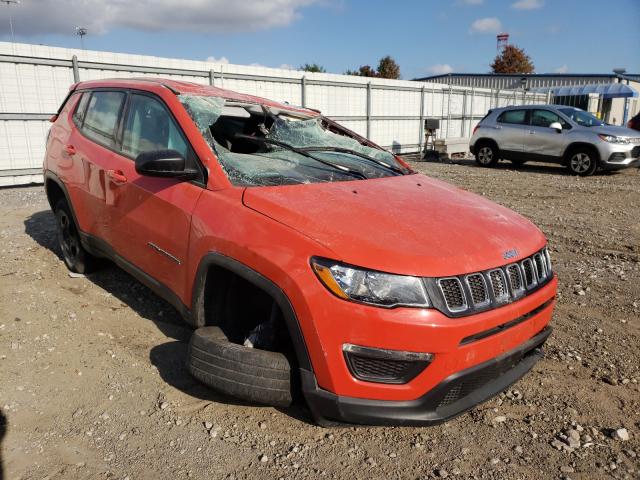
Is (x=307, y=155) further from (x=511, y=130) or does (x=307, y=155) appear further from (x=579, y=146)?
(x=511, y=130)

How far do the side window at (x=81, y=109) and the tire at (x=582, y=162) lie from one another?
37.6 feet

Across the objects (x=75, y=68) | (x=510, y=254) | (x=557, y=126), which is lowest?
(x=510, y=254)

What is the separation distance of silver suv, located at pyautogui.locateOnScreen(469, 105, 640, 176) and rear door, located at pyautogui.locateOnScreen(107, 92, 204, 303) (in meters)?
11.5

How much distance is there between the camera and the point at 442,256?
7.14 ft

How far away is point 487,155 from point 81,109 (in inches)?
466

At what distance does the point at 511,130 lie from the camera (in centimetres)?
1336

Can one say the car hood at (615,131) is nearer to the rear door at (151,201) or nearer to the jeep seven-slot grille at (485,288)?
the jeep seven-slot grille at (485,288)

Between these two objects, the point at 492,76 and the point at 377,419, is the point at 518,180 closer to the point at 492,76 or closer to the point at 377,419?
the point at 377,419

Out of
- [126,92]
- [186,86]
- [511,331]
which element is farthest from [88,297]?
[511,331]

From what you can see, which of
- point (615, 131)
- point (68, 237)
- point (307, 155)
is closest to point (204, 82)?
point (68, 237)

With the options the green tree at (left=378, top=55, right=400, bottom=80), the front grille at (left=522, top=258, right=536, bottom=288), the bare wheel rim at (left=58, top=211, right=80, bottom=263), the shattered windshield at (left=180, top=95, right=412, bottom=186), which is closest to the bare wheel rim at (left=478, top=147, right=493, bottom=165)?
the shattered windshield at (left=180, top=95, right=412, bottom=186)

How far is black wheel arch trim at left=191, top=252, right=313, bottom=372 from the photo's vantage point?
2.18 meters

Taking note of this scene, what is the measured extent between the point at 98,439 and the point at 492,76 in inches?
1789

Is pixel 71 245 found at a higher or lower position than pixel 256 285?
lower
